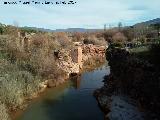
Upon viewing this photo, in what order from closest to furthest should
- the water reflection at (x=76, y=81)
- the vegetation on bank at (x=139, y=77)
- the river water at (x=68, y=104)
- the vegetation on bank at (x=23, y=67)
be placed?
the vegetation on bank at (x=139, y=77)
the river water at (x=68, y=104)
the vegetation on bank at (x=23, y=67)
the water reflection at (x=76, y=81)

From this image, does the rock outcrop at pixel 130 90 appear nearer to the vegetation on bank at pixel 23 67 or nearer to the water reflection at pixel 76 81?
the water reflection at pixel 76 81

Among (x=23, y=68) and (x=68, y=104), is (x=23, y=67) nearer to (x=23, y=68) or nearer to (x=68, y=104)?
(x=23, y=68)

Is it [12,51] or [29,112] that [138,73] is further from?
[12,51]

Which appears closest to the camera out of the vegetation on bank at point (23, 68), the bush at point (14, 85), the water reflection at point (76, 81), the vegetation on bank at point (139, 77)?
the vegetation on bank at point (139, 77)

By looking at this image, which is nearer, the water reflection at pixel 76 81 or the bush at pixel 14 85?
the bush at pixel 14 85

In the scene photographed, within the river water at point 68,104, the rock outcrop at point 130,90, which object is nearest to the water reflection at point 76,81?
the river water at point 68,104

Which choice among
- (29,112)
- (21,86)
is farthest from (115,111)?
(21,86)

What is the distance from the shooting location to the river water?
79.9ft

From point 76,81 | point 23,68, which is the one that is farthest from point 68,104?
point 76,81

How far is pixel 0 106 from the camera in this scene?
21.5 m

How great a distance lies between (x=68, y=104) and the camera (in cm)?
2752

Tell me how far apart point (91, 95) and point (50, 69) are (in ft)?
20.0

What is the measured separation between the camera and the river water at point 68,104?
79.9 ft

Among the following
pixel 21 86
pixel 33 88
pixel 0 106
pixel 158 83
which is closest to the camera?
pixel 158 83
